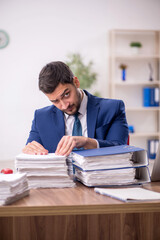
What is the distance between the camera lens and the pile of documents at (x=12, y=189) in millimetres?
1091

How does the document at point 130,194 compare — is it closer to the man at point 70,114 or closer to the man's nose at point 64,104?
the man at point 70,114

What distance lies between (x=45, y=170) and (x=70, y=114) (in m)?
0.74

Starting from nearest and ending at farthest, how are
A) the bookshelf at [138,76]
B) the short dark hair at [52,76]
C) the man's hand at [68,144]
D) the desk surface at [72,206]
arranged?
the desk surface at [72,206] → the man's hand at [68,144] → the short dark hair at [52,76] → the bookshelf at [138,76]

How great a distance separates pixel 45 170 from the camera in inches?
52.7

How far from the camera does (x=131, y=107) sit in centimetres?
598

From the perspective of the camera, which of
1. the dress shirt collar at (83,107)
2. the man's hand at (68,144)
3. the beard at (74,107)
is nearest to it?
the man's hand at (68,144)

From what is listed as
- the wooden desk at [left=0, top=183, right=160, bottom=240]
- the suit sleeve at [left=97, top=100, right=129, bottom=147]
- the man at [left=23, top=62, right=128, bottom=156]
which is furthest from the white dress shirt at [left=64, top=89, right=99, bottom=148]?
the wooden desk at [left=0, top=183, right=160, bottom=240]

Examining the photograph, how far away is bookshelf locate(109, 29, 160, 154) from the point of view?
6.00m

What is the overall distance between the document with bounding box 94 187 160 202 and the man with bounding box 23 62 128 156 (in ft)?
2.08

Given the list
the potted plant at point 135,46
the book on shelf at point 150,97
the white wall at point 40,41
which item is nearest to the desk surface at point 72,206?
the white wall at point 40,41

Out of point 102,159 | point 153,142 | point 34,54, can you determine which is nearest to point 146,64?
point 153,142

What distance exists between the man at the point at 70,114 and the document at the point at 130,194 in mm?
634

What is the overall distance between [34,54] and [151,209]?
5.08 m

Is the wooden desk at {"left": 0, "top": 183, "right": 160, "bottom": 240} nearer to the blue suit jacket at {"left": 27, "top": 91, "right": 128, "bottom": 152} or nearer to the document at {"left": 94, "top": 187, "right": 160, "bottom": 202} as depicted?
the document at {"left": 94, "top": 187, "right": 160, "bottom": 202}
